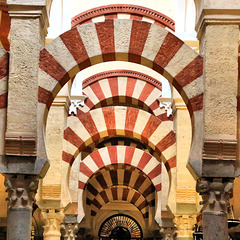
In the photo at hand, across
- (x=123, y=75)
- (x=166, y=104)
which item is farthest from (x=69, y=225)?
(x=123, y=75)

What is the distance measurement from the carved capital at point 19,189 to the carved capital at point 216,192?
1706mm

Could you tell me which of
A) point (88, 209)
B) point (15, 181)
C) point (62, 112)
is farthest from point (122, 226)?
point (15, 181)

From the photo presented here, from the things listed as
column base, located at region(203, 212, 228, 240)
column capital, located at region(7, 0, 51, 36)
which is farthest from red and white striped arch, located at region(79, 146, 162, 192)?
column capital, located at region(7, 0, 51, 36)

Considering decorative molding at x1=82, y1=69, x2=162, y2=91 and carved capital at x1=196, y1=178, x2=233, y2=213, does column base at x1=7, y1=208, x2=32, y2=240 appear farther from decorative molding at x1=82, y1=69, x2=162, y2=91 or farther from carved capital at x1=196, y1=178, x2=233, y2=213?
decorative molding at x1=82, y1=69, x2=162, y2=91

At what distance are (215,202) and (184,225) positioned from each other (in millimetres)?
3996

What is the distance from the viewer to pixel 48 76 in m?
6.62

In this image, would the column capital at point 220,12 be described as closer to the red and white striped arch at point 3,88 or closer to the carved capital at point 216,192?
the carved capital at point 216,192

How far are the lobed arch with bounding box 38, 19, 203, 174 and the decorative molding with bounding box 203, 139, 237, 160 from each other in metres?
0.38

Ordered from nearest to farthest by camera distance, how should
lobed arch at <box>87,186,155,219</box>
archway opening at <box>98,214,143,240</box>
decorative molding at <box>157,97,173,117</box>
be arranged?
1. decorative molding at <box>157,97,173,117</box>
2. lobed arch at <box>87,186,155,219</box>
3. archway opening at <box>98,214,143,240</box>

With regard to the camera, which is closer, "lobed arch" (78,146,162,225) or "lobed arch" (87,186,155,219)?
"lobed arch" (78,146,162,225)

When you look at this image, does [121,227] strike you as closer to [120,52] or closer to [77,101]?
[77,101]

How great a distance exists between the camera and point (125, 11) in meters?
13.5

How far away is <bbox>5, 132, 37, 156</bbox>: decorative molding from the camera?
6398 mm

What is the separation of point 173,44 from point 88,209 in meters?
11.1
